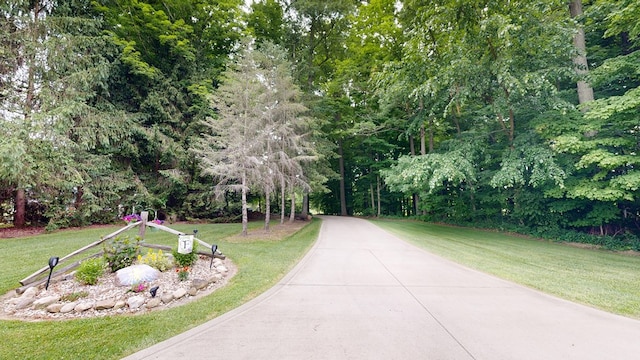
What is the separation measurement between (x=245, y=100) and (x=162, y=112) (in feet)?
26.3

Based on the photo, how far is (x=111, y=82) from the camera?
13812mm

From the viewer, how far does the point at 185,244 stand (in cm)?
499

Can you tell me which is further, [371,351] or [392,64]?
[392,64]

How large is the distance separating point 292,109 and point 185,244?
872 centimetres

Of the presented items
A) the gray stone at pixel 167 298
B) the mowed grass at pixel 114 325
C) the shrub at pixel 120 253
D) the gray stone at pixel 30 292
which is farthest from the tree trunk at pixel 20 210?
the gray stone at pixel 167 298

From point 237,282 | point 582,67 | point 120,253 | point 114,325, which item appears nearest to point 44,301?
point 120,253

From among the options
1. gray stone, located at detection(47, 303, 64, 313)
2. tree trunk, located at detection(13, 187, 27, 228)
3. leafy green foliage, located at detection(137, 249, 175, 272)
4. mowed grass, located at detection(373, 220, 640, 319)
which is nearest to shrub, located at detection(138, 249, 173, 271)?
leafy green foliage, located at detection(137, 249, 175, 272)

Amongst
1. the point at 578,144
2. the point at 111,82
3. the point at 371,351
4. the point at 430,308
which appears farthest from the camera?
the point at 111,82

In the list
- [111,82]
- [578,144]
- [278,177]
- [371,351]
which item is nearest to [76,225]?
[111,82]

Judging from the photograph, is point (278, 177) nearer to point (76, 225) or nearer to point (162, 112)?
point (162, 112)

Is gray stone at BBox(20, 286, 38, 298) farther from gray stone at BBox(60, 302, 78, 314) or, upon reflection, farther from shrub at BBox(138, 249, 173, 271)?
shrub at BBox(138, 249, 173, 271)

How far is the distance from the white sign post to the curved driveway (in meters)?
2.11

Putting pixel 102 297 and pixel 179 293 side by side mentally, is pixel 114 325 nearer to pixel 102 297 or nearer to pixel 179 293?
pixel 179 293

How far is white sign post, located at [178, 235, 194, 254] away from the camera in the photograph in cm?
492
